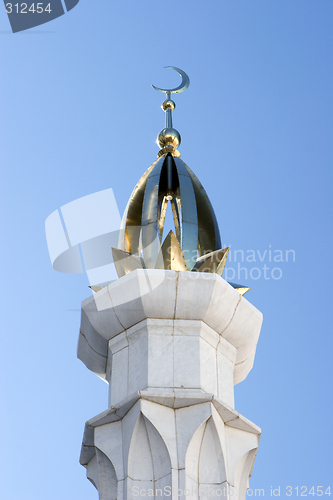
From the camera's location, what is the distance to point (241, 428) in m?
9.66

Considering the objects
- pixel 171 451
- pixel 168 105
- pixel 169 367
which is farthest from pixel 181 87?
pixel 171 451

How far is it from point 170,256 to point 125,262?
2.68 feet

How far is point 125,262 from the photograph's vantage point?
10930 mm

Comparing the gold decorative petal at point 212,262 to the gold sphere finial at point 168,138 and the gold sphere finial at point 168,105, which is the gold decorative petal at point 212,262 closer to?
the gold sphere finial at point 168,138

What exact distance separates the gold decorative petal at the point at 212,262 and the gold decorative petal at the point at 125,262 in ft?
3.09

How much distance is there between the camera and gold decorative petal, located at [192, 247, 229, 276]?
10.9 metres

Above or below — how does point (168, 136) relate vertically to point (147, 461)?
above

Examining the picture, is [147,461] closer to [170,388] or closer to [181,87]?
[170,388]

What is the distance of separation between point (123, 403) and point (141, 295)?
1.60 m

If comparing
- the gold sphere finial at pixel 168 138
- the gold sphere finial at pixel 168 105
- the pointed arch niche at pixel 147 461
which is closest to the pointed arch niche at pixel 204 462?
the pointed arch niche at pixel 147 461

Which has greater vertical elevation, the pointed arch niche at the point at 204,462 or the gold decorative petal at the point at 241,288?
the gold decorative petal at the point at 241,288

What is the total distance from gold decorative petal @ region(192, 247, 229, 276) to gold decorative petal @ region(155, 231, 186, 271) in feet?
1.20

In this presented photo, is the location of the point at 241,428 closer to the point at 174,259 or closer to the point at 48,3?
the point at 174,259

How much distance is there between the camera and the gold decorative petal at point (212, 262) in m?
10.9
